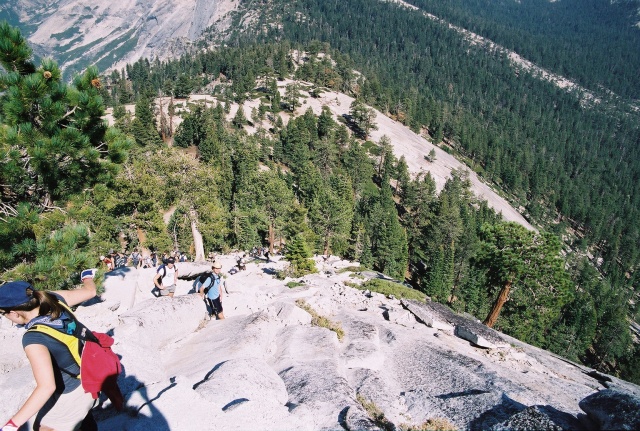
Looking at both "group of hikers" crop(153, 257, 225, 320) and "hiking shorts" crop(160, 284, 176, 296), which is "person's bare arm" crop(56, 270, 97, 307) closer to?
"group of hikers" crop(153, 257, 225, 320)

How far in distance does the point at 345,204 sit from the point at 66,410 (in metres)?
63.2

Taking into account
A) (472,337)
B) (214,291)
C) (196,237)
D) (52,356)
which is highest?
(52,356)

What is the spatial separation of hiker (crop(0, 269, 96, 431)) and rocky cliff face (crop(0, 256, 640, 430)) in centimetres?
185

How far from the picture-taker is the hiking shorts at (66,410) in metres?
4.64

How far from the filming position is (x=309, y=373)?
33.3 feet

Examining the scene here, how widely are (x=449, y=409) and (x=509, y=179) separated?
169606mm

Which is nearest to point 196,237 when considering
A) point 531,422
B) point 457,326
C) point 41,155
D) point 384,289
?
point 384,289

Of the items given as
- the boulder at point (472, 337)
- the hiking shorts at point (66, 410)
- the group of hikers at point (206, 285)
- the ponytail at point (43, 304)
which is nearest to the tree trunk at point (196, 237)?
the group of hikers at point (206, 285)

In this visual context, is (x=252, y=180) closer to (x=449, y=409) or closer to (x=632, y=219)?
(x=449, y=409)

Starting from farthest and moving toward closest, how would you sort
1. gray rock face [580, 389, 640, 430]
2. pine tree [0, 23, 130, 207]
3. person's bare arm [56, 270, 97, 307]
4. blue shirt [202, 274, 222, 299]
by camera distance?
blue shirt [202, 274, 222, 299] < pine tree [0, 23, 130, 207] < gray rock face [580, 389, 640, 430] < person's bare arm [56, 270, 97, 307]

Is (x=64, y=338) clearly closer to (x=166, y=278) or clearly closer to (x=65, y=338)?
(x=65, y=338)

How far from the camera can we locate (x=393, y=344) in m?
14.2

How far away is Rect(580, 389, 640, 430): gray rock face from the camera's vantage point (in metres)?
5.84

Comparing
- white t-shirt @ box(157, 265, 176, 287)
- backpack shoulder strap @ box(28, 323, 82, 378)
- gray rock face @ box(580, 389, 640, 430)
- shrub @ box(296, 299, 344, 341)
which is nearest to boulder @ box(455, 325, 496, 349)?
shrub @ box(296, 299, 344, 341)
